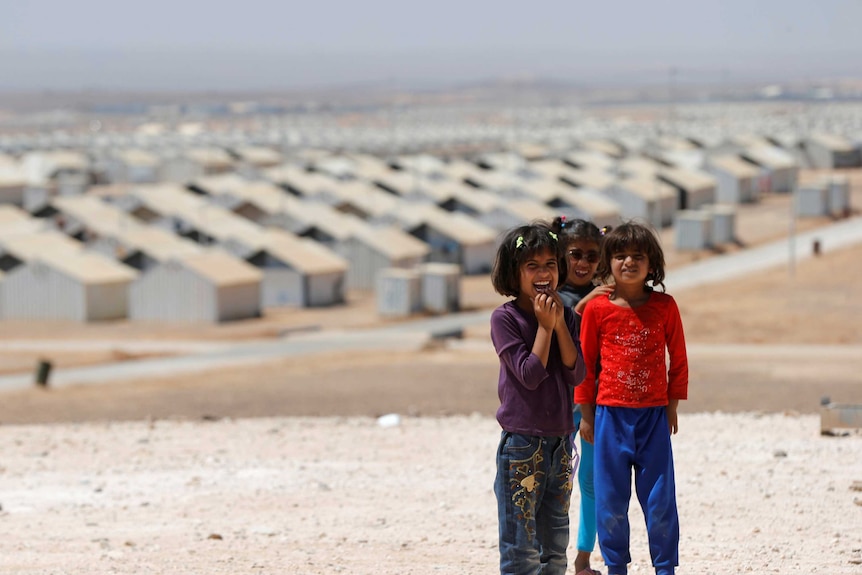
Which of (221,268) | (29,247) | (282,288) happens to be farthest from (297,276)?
(29,247)

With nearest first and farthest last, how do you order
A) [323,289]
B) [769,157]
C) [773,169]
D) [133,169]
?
[323,289] < [773,169] < [769,157] < [133,169]

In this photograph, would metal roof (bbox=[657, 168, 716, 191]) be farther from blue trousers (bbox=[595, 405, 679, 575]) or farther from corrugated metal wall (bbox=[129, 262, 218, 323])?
blue trousers (bbox=[595, 405, 679, 575])

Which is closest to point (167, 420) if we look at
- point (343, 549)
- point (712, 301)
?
point (343, 549)

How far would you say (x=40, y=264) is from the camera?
3934cm

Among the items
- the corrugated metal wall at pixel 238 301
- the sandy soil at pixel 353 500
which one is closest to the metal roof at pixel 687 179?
the corrugated metal wall at pixel 238 301

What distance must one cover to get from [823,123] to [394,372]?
10369 centimetres

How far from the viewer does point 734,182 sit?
6850cm

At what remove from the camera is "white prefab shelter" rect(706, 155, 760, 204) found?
68.4 metres

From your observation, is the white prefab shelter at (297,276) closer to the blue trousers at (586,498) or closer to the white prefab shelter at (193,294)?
the white prefab shelter at (193,294)

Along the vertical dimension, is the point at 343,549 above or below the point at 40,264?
above

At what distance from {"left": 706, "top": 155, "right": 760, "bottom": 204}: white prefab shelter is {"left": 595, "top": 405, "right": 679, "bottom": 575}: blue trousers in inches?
2518

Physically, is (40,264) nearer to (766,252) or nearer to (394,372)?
(394,372)

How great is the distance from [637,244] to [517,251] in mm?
612

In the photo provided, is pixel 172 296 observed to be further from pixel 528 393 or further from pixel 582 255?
pixel 528 393
